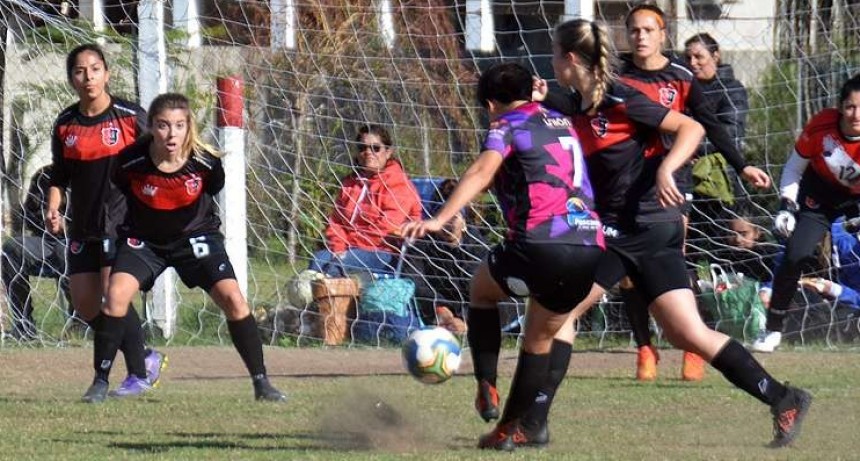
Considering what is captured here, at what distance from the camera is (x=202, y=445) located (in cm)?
620

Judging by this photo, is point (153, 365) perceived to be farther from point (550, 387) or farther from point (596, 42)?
point (596, 42)

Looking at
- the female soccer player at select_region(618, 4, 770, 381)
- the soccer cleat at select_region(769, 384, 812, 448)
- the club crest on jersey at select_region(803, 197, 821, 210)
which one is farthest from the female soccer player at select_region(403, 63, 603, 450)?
the club crest on jersey at select_region(803, 197, 821, 210)

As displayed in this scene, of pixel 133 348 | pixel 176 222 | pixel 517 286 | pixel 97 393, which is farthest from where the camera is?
pixel 133 348

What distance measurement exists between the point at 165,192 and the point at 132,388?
1128 millimetres

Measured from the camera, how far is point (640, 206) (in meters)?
6.24

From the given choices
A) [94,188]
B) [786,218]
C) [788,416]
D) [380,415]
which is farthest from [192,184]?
[786,218]

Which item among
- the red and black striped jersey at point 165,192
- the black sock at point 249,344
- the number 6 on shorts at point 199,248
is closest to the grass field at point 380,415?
the black sock at point 249,344

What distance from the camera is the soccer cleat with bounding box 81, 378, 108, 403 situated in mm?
7855

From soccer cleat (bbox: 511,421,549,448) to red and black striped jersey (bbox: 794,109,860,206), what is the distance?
3.50 m

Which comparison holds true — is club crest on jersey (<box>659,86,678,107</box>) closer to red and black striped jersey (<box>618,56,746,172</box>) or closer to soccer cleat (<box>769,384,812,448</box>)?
red and black striped jersey (<box>618,56,746,172</box>)

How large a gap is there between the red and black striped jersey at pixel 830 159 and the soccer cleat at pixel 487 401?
3.58 m

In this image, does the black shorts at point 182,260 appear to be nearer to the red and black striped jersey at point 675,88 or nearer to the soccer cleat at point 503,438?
the red and black striped jersey at point 675,88

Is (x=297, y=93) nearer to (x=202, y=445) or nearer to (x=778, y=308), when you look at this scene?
(x=778, y=308)

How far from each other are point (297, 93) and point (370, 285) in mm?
1473
